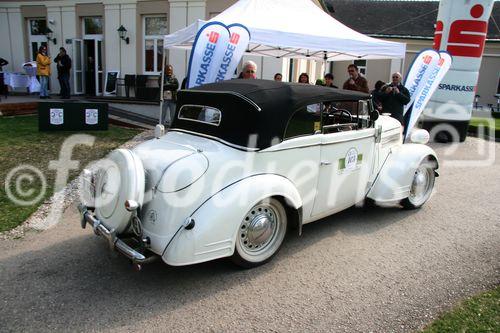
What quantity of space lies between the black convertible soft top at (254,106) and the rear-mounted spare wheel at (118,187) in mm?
902

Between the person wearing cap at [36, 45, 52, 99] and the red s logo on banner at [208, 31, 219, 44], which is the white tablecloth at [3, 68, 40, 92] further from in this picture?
the red s logo on banner at [208, 31, 219, 44]

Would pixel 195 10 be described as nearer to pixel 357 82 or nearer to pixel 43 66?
pixel 43 66

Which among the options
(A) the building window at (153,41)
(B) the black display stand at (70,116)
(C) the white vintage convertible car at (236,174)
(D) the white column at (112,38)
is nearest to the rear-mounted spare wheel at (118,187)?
(C) the white vintage convertible car at (236,174)

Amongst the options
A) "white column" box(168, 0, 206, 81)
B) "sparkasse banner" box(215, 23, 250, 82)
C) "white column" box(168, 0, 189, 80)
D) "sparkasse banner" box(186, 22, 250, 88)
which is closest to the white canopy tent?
"sparkasse banner" box(215, 23, 250, 82)

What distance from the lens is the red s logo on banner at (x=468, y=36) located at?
9.94 m

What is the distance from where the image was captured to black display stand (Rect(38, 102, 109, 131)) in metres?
8.65

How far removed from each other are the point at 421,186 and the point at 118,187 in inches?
159

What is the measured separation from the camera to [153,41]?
15.6 meters

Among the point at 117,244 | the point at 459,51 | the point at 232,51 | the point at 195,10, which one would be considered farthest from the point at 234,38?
the point at 195,10

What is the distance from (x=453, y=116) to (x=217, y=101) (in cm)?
920

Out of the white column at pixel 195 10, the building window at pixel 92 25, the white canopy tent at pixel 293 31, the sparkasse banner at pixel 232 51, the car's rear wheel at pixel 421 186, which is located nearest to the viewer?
the car's rear wheel at pixel 421 186

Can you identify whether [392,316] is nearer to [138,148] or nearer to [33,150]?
[138,148]

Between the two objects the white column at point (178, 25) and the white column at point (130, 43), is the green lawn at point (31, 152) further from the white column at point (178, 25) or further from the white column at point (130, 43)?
the white column at point (130, 43)

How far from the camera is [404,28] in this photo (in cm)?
2889
